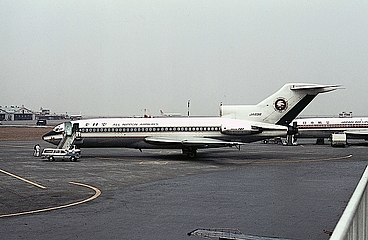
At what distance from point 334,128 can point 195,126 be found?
23934mm

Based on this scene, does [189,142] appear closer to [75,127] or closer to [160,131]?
[160,131]

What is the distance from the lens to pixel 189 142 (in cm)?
3472

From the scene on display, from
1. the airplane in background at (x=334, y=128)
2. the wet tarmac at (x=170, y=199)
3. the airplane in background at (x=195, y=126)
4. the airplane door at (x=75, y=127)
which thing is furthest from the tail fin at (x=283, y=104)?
the airplane in background at (x=334, y=128)

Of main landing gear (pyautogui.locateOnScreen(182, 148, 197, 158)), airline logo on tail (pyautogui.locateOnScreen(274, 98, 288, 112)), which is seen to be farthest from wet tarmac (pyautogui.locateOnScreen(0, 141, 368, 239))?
airline logo on tail (pyautogui.locateOnScreen(274, 98, 288, 112))

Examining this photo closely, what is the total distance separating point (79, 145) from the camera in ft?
124

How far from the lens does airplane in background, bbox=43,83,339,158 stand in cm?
3600

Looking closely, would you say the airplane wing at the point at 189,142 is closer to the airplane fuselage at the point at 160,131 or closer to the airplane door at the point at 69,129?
the airplane fuselage at the point at 160,131

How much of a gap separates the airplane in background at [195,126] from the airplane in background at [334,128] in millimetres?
16063

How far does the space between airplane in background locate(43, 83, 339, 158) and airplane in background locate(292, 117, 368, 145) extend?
16.1 metres

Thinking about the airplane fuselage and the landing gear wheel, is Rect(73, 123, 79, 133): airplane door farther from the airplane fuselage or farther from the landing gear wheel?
the landing gear wheel

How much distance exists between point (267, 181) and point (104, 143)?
17.7 meters

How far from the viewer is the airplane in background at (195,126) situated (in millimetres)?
36000

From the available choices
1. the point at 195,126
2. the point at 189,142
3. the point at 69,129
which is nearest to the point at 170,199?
the point at 189,142

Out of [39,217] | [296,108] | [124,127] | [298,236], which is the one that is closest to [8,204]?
[39,217]
